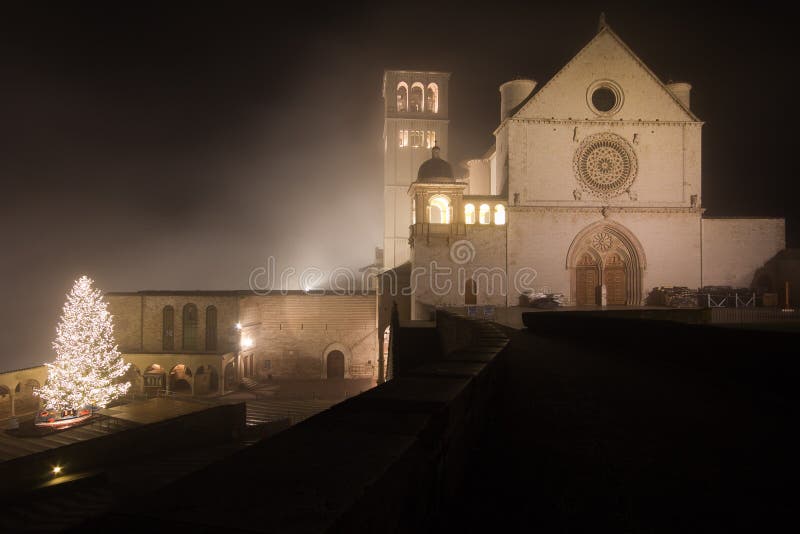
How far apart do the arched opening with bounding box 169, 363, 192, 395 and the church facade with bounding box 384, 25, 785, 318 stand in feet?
52.7

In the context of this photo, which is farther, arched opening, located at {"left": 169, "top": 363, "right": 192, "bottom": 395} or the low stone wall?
arched opening, located at {"left": 169, "top": 363, "right": 192, "bottom": 395}

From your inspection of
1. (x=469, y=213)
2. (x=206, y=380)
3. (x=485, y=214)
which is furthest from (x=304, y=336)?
(x=485, y=214)

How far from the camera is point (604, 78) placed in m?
28.2

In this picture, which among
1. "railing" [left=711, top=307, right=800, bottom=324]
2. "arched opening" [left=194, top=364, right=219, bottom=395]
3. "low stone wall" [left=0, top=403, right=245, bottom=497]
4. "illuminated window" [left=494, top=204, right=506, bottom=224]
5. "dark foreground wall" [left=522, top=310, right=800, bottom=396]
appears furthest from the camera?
"arched opening" [left=194, top=364, right=219, bottom=395]

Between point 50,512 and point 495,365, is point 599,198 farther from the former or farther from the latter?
point 50,512

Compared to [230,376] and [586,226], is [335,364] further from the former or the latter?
[586,226]

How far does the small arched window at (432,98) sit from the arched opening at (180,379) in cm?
2817

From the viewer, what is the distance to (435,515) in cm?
262

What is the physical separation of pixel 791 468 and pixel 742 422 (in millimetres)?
1534

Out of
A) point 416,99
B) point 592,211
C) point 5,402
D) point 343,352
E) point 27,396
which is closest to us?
point 5,402

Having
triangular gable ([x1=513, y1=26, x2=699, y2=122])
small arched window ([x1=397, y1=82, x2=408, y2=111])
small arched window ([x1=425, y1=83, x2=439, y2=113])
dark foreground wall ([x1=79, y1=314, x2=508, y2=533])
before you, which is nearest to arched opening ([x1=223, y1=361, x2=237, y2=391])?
triangular gable ([x1=513, y1=26, x2=699, y2=122])

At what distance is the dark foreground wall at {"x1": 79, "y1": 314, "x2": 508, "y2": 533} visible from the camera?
1380 mm

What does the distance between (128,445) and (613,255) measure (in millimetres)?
25140

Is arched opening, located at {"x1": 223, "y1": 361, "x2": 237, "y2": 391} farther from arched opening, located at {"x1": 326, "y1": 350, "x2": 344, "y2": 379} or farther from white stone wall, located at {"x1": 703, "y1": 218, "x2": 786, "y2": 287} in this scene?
white stone wall, located at {"x1": 703, "y1": 218, "x2": 786, "y2": 287}
